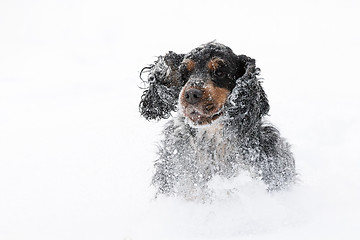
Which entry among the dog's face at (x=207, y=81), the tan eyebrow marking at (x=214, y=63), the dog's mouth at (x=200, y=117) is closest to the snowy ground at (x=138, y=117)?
the dog's mouth at (x=200, y=117)

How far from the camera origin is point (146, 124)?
281 inches

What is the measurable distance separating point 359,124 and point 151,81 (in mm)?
2886

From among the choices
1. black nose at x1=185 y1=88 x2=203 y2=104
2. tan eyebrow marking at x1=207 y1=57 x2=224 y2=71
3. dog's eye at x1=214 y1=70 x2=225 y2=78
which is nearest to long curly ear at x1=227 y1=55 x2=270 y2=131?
dog's eye at x1=214 y1=70 x2=225 y2=78

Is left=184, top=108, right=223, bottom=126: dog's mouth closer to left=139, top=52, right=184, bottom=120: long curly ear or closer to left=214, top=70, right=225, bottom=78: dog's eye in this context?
left=214, top=70, right=225, bottom=78: dog's eye

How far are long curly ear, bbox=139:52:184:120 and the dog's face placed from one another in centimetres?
33

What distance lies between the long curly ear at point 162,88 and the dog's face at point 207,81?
1.09ft

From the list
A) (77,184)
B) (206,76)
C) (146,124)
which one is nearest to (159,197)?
(77,184)

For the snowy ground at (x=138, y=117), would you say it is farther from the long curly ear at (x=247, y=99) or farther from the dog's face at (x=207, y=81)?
the dog's face at (x=207, y=81)

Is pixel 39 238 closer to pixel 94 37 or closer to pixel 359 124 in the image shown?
pixel 359 124

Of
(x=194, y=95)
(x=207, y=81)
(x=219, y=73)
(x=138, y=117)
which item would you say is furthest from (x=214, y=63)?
(x=138, y=117)

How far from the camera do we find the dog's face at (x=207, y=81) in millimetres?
3787

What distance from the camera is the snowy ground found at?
12.9 feet

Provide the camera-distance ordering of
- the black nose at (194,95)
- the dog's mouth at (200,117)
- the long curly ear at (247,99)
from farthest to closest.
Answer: the long curly ear at (247,99) → the dog's mouth at (200,117) → the black nose at (194,95)

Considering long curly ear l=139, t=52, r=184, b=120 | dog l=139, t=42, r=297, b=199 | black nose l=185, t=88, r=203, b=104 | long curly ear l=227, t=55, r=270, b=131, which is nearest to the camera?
black nose l=185, t=88, r=203, b=104
